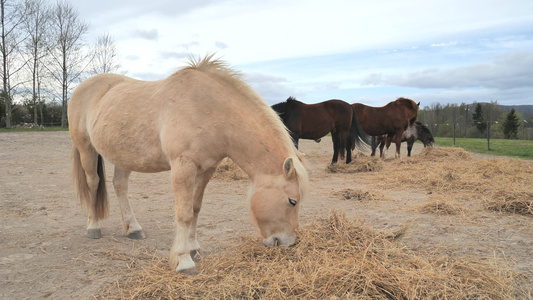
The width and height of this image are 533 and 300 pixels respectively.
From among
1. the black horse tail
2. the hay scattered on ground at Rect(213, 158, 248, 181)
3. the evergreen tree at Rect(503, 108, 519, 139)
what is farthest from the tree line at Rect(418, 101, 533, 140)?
the hay scattered on ground at Rect(213, 158, 248, 181)

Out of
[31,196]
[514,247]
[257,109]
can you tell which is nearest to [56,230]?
[31,196]

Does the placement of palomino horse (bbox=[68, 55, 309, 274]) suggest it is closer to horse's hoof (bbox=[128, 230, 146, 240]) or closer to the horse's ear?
the horse's ear

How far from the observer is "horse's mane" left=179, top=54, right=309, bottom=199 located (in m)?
2.93

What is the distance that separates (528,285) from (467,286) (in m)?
0.62

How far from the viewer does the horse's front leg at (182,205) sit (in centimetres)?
297

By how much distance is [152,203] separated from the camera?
6.19 meters

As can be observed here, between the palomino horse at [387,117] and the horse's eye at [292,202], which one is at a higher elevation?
the palomino horse at [387,117]

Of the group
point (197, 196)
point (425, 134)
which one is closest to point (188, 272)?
point (197, 196)

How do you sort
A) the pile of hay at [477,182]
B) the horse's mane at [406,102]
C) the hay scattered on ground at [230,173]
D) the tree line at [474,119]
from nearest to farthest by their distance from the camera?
the pile of hay at [477,182] → the hay scattered on ground at [230,173] → the horse's mane at [406,102] → the tree line at [474,119]

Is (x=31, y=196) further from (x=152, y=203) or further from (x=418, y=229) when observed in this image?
(x=418, y=229)

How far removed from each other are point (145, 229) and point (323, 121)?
735cm

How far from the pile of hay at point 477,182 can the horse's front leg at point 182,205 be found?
15.5 feet

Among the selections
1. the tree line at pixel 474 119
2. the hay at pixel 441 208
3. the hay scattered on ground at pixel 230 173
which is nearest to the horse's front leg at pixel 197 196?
the hay at pixel 441 208

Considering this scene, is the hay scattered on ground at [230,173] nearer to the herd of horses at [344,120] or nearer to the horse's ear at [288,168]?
the herd of horses at [344,120]
